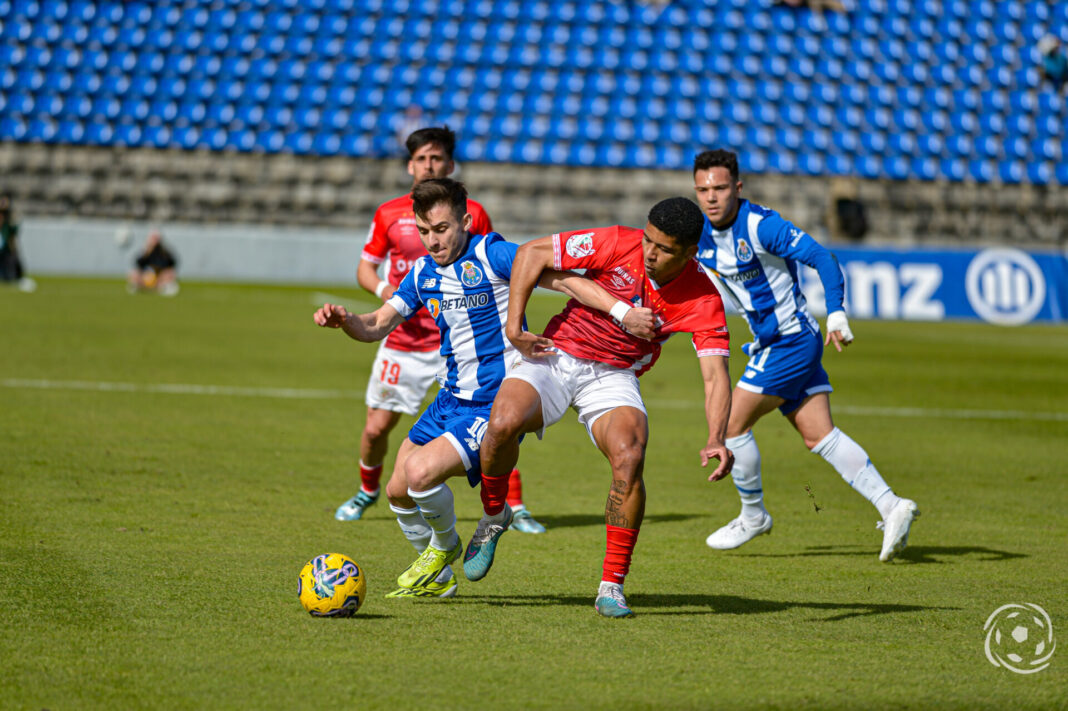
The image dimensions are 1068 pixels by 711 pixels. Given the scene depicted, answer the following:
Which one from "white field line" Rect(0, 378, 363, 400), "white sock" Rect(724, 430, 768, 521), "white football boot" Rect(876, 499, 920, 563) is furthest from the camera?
"white field line" Rect(0, 378, 363, 400)

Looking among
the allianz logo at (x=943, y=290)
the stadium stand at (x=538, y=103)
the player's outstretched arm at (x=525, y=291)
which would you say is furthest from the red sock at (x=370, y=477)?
the stadium stand at (x=538, y=103)

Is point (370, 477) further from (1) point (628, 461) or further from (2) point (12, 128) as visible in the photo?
(2) point (12, 128)

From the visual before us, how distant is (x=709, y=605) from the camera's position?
5.04 meters

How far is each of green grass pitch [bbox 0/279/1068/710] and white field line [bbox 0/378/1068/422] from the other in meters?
0.06

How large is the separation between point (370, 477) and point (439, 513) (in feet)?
6.68

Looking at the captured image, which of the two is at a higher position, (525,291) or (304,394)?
(525,291)

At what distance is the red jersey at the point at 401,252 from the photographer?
723 centimetres

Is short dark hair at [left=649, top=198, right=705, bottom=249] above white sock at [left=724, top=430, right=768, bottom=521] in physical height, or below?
above

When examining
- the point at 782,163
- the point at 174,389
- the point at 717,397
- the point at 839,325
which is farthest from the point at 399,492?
the point at 782,163

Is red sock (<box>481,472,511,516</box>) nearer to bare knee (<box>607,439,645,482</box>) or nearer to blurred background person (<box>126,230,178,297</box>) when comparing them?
bare knee (<box>607,439,645,482</box>)

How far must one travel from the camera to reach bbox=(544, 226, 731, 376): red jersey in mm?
5066

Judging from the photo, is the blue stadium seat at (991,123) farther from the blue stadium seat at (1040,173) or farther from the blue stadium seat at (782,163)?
the blue stadium seat at (782,163)

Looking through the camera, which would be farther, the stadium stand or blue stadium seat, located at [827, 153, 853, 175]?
blue stadium seat, located at [827, 153, 853, 175]

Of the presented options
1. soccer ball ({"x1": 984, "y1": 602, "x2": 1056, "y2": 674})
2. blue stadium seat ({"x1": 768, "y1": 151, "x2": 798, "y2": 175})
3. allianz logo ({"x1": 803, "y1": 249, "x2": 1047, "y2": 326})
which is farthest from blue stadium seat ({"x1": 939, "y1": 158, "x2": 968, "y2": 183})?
soccer ball ({"x1": 984, "y1": 602, "x2": 1056, "y2": 674})
